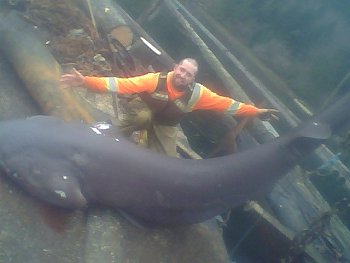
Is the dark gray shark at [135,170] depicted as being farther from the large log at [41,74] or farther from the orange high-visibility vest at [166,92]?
the large log at [41,74]

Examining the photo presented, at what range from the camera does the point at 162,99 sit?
4.79 meters

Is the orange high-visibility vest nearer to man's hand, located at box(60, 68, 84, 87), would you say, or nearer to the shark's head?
man's hand, located at box(60, 68, 84, 87)

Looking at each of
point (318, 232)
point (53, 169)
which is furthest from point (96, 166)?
point (318, 232)

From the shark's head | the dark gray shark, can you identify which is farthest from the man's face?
the shark's head

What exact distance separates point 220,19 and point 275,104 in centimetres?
329

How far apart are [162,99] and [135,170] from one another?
1037mm

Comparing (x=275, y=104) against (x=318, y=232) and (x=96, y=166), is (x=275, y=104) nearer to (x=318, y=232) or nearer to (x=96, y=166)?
(x=318, y=232)

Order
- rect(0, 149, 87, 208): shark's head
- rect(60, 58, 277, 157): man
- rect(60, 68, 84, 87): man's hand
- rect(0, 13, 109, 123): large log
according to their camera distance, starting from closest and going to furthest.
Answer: rect(0, 149, 87, 208): shark's head
rect(60, 68, 84, 87): man's hand
rect(60, 58, 277, 157): man
rect(0, 13, 109, 123): large log

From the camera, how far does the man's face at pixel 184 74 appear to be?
4.61 m

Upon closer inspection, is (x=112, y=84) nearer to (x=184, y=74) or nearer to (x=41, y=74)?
(x=184, y=74)

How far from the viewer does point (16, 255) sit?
11.9 ft

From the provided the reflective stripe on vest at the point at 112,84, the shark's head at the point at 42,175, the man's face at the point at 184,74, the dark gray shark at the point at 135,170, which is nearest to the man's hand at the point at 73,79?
the reflective stripe on vest at the point at 112,84

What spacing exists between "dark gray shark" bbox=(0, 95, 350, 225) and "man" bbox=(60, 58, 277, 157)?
63cm

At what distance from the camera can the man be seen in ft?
14.9
